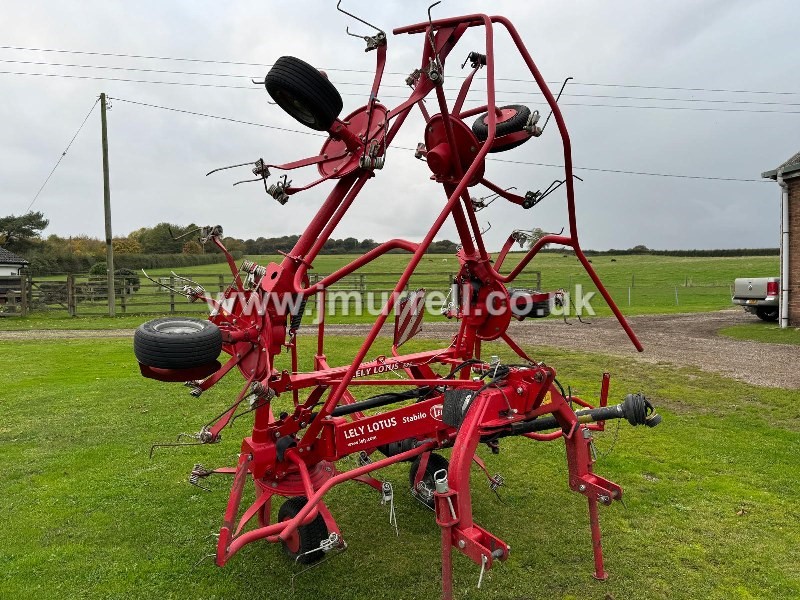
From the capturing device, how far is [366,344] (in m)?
3.22

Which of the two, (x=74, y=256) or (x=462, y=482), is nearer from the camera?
(x=462, y=482)

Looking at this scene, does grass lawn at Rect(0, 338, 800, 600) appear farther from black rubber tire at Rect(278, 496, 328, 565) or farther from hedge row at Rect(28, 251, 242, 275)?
hedge row at Rect(28, 251, 242, 275)

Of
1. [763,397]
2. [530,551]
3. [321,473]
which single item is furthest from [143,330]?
[763,397]

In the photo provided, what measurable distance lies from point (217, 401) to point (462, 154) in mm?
6770

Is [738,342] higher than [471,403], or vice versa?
[471,403]

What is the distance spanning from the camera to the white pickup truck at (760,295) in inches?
734

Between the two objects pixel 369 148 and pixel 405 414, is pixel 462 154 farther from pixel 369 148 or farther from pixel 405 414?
pixel 405 414

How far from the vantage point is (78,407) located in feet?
29.6

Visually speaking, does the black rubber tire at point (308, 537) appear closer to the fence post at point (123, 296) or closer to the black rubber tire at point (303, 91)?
the black rubber tire at point (303, 91)

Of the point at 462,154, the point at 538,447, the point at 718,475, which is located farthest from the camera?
the point at 538,447

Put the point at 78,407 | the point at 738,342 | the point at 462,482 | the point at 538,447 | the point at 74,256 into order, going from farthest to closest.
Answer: the point at 74,256
the point at 738,342
the point at 78,407
the point at 538,447
the point at 462,482

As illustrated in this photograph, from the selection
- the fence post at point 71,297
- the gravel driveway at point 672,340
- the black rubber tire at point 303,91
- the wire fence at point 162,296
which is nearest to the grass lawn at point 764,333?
the gravel driveway at point 672,340

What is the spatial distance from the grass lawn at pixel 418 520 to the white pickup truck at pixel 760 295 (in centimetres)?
1199

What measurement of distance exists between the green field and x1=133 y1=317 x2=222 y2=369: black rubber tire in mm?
11723
